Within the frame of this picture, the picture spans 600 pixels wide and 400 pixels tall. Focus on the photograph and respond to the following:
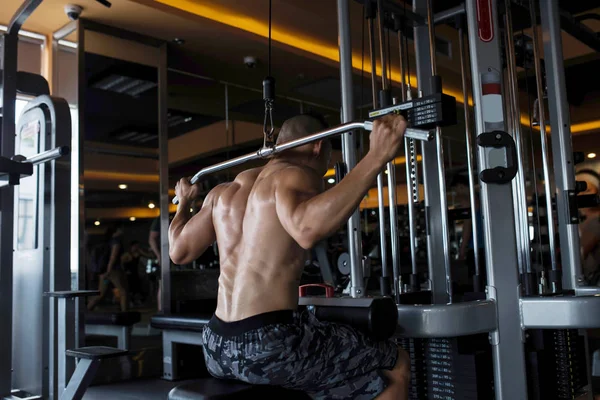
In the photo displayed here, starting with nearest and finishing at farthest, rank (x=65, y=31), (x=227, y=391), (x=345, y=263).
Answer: (x=227, y=391), (x=345, y=263), (x=65, y=31)

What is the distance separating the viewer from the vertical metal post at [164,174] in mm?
4805

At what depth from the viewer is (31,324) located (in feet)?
11.3

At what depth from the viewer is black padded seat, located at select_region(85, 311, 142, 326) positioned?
4.39 metres

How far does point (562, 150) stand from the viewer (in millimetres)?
2889

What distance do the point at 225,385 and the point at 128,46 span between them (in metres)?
3.78

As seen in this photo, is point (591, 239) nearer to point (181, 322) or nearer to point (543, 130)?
point (543, 130)

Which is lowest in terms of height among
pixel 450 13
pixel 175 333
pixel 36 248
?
pixel 175 333

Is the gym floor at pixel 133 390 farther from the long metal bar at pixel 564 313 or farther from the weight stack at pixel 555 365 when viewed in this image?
the long metal bar at pixel 564 313

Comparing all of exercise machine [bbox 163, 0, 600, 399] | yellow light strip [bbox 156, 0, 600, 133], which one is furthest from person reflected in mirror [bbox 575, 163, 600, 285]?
exercise machine [bbox 163, 0, 600, 399]

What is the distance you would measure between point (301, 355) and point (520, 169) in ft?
Result: 5.06

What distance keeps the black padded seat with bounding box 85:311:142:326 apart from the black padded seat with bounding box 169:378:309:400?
115 inches

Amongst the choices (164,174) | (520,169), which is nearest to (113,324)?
(164,174)

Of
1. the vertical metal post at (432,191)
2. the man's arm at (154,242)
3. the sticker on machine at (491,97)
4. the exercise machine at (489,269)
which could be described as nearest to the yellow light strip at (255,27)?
the vertical metal post at (432,191)

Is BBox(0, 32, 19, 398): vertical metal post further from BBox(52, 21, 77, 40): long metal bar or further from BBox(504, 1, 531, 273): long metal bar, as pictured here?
BBox(504, 1, 531, 273): long metal bar
